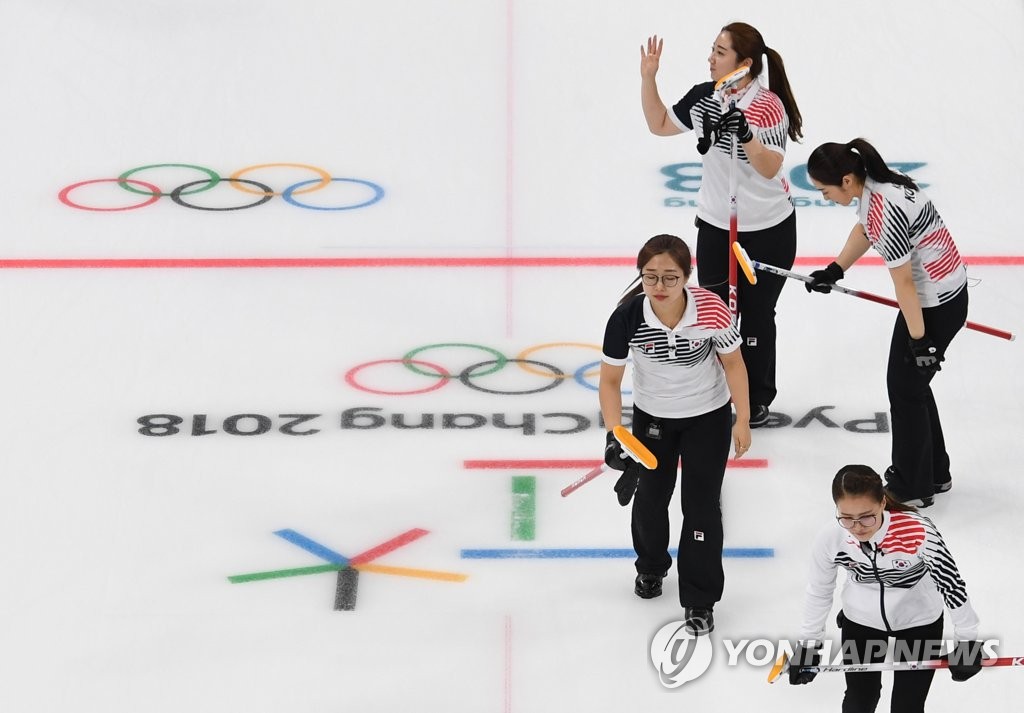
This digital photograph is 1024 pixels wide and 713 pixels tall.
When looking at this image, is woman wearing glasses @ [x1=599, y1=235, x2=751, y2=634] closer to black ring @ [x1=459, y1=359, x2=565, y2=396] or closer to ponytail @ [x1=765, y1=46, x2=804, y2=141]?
ponytail @ [x1=765, y1=46, x2=804, y2=141]

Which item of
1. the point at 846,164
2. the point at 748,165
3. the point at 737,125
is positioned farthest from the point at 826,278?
the point at 846,164

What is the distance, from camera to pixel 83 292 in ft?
22.2

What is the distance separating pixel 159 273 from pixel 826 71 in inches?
156

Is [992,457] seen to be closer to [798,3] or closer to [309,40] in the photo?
[798,3]

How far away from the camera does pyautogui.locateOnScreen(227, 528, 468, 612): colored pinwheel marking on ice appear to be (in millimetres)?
4734

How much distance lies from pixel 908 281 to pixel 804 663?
4.94ft

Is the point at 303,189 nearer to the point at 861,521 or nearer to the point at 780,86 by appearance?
the point at 780,86

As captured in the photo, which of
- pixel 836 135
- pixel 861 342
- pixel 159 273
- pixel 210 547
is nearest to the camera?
pixel 210 547

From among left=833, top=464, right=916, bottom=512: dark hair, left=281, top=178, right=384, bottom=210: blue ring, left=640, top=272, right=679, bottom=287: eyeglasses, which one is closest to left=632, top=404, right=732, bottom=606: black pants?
left=640, top=272, right=679, bottom=287: eyeglasses

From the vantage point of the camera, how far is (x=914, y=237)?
473 centimetres

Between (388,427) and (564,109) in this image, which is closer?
(388,427)

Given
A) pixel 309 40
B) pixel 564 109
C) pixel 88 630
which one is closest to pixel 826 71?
pixel 564 109

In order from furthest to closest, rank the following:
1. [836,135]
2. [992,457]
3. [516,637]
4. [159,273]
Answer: [836,135], [159,273], [992,457], [516,637]

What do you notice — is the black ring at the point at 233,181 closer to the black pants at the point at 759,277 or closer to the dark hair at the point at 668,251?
the black pants at the point at 759,277
